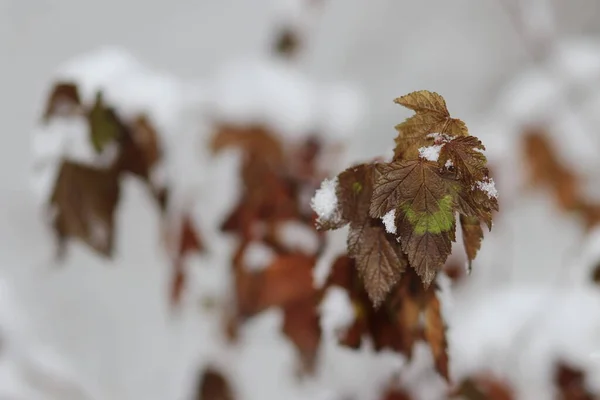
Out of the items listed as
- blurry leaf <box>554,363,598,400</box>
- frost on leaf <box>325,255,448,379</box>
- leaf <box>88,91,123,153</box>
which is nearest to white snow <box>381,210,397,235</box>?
frost on leaf <box>325,255,448,379</box>

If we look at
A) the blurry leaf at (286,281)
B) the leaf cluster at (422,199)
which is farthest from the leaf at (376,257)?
the blurry leaf at (286,281)

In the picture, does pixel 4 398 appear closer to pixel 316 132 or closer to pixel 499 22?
pixel 316 132

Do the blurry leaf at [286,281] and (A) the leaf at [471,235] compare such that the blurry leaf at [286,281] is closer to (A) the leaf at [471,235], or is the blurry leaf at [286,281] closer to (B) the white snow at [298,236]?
(B) the white snow at [298,236]

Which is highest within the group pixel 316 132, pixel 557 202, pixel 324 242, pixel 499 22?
pixel 499 22

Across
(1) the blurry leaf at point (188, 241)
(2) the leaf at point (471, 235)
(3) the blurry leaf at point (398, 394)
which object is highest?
(1) the blurry leaf at point (188, 241)

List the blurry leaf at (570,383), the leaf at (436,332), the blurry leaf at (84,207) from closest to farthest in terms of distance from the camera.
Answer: the leaf at (436,332) → the blurry leaf at (84,207) → the blurry leaf at (570,383)

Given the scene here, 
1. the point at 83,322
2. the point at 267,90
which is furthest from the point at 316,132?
the point at 83,322

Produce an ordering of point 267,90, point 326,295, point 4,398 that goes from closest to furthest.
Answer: point 326,295, point 4,398, point 267,90
